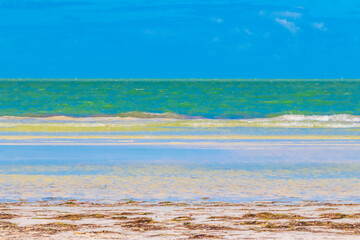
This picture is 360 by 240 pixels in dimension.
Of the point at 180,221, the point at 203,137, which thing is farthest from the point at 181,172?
the point at 203,137

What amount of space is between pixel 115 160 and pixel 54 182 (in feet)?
11.9

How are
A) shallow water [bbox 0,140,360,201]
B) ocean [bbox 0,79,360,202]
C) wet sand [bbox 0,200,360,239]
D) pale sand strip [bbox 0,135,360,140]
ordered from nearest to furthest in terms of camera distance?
wet sand [bbox 0,200,360,239], shallow water [bbox 0,140,360,201], ocean [bbox 0,79,360,202], pale sand strip [bbox 0,135,360,140]

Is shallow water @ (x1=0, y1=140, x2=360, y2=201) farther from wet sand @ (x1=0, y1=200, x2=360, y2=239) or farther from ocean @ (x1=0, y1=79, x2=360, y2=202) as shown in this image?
wet sand @ (x1=0, y1=200, x2=360, y2=239)

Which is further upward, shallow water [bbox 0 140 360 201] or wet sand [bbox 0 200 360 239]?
shallow water [bbox 0 140 360 201]

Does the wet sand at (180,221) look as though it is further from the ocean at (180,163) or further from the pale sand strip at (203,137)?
the pale sand strip at (203,137)

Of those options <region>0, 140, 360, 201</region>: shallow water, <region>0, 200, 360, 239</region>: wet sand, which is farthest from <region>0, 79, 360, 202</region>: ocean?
<region>0, 200, 360, 239</region>: wet sand

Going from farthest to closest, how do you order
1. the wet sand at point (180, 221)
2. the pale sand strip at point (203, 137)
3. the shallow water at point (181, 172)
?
the pale sand strip at point (203, 137)
the shallow water at point (181, 172)
the wet sand at point (180, 221)

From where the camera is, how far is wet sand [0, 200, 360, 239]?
231 inches

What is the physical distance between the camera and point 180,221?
6.66 m

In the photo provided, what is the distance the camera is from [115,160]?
14281mm

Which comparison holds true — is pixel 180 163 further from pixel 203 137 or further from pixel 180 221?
pixel 203 137

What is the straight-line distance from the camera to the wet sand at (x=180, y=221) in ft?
19.3

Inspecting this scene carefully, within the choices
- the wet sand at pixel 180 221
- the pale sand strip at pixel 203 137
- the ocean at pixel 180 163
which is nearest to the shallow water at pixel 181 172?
the ocean at pixel 180 163

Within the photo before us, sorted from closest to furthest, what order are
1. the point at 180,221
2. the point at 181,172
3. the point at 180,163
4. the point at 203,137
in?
the point at 180,221
the point at 181,172
the point at 180,163
the point at 203,137
